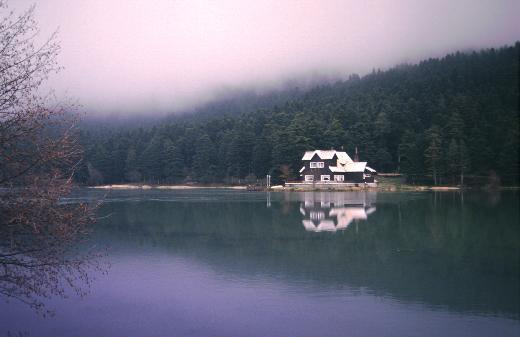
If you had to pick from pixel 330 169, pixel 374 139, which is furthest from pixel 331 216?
pixel 374 139

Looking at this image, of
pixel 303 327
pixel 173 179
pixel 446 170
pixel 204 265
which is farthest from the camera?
pixel 173 179

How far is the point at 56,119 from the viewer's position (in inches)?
350

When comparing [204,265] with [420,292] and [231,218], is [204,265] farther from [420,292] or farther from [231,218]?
[231,218]

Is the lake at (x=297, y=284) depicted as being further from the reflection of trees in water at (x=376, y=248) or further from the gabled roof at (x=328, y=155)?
the gabled roof at (x=328, y=155)

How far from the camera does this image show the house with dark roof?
7125 centimetres

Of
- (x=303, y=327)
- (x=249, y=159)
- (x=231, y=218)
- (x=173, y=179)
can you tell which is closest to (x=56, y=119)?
(x=303, y=327)

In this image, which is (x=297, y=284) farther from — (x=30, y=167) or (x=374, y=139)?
(x=374, y=139)

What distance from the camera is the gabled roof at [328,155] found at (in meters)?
71.8

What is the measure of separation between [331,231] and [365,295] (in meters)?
12.4

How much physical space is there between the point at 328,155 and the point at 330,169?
221 cm

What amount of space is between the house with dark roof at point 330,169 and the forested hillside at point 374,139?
351 centimetres

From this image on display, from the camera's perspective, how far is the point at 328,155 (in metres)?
71.8

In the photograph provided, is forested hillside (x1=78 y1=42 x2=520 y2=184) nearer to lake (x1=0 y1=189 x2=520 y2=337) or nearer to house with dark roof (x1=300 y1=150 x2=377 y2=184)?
house with dark roof (x1=300 y1=150 x2=377 y2=184)

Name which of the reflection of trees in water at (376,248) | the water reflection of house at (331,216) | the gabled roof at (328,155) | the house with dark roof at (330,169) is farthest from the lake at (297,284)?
the gabled roof at (328,155)
